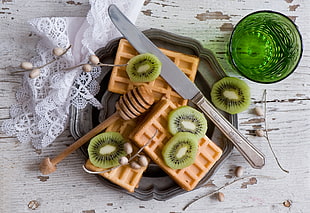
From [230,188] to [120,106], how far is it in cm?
53

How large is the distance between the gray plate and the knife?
53 mm

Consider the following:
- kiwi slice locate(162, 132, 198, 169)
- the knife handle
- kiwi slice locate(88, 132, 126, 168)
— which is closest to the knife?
the knife handle

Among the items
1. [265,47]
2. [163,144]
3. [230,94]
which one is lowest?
[163,144]

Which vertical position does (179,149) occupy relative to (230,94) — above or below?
below

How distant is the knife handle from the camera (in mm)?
1257

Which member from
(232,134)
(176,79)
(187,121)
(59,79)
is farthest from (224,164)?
(59,79)

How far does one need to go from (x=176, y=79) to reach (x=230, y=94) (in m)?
0.21

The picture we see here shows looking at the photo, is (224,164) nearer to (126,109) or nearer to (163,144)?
(163,144)

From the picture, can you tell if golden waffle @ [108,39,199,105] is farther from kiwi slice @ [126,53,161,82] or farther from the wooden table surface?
the wooden table surface

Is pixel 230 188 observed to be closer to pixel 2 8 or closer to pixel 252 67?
pixel 252 67

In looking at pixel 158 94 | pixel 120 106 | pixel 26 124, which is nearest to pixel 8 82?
pixel 26 124

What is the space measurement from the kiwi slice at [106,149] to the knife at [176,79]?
10.3 inches

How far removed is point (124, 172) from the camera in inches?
49.1

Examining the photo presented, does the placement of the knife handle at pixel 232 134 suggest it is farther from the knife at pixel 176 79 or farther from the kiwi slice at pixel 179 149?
the kiwi slice at pixel 179 149
